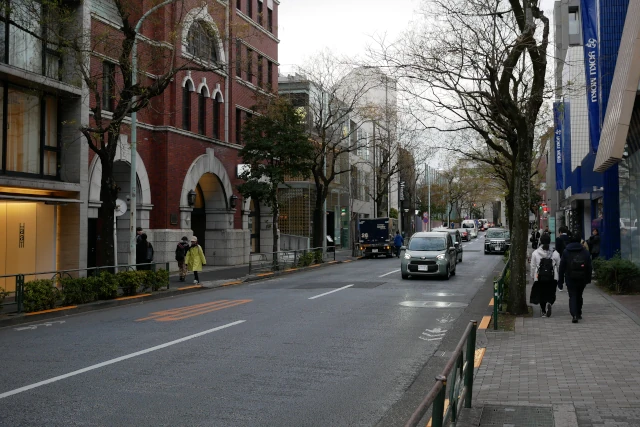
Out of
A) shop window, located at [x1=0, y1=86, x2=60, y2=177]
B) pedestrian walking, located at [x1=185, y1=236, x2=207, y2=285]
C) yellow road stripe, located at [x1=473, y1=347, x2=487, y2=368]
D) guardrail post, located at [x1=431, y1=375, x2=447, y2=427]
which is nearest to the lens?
guardrail post, located at [x1=431, y1=375, x2=447, y2=427]

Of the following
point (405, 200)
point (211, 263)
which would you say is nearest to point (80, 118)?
point (211, 263)

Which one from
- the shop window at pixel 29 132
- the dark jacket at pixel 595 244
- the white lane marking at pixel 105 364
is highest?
the shop window at pixel 29 132

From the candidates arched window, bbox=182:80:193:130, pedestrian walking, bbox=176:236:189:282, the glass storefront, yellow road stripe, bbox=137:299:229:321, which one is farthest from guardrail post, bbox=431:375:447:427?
arched window, bbox=182:80:193:130

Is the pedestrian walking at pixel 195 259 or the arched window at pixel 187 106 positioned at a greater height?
the arched window at pixel 187 106

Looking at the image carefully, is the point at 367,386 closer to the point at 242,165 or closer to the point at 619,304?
the point at 619,304

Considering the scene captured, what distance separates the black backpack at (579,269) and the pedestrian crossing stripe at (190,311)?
811 cm

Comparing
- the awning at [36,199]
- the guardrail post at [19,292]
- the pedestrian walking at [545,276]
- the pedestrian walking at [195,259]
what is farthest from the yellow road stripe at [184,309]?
the pedestrian walking at [545,276]

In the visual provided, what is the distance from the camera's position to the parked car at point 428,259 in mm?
24797

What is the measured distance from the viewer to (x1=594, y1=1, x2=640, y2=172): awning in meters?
15.1

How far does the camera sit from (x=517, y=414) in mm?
6617

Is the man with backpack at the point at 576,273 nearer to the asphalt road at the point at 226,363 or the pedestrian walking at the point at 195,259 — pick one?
the asphalt road at the point at 226,363

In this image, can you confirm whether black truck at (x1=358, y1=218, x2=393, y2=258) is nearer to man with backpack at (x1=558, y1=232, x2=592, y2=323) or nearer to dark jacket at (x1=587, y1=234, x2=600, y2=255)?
dark jacket at (x1=587, y1=234, x2=600, y2=255)

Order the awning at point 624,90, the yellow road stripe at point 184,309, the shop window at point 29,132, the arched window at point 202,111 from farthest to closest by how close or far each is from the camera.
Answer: the arched window at point 202,111, the shop window at point 29,132, the yellow road stripe at point 184,309, the awning at point 624,90

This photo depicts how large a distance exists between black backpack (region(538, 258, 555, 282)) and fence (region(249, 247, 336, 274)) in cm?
1572
